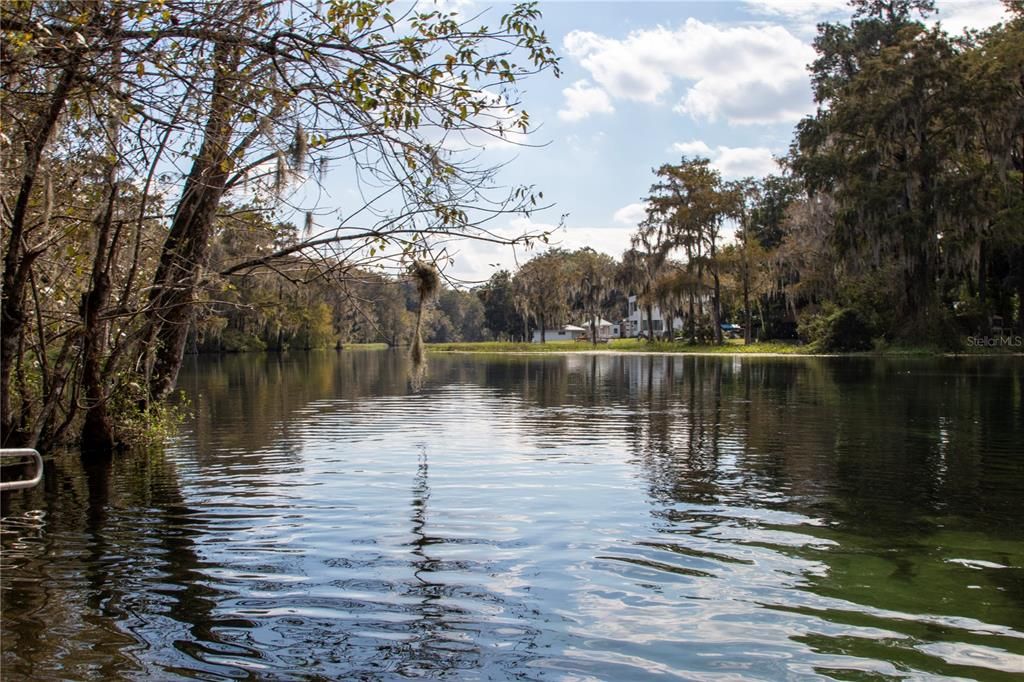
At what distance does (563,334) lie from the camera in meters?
139

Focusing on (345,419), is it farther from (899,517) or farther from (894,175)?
(894,175)

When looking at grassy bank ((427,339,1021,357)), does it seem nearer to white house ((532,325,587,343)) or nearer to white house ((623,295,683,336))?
white house ((532,325,587,343))

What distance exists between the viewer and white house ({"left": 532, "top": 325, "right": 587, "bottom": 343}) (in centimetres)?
13200

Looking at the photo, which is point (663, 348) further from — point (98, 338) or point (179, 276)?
point (98, 338)

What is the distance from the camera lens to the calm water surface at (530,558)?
595cm

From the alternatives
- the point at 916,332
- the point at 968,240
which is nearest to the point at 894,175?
the point at 968,240

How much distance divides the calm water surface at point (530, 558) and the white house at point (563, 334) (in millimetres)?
113557

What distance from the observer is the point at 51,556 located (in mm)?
8570

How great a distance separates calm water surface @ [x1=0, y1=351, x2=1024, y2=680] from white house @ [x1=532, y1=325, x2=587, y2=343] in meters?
114

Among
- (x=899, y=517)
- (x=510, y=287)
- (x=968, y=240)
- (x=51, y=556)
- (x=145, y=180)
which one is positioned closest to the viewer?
(x=51, y=556)

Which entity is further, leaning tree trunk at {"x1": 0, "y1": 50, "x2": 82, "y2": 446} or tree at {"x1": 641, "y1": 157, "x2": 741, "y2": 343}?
tree at {"x1": 641, "y1": 157, "x2": 741, "y2": 343}

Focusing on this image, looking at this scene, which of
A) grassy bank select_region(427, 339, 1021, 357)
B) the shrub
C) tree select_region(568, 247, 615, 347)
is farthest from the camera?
tree select_region(568, 247, 615, 347)

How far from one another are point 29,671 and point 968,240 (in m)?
52.8

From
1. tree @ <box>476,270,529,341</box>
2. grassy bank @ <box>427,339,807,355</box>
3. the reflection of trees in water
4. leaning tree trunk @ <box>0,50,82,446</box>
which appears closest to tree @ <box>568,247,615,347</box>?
grassy bank @ <box>427,339,807,355</box>
